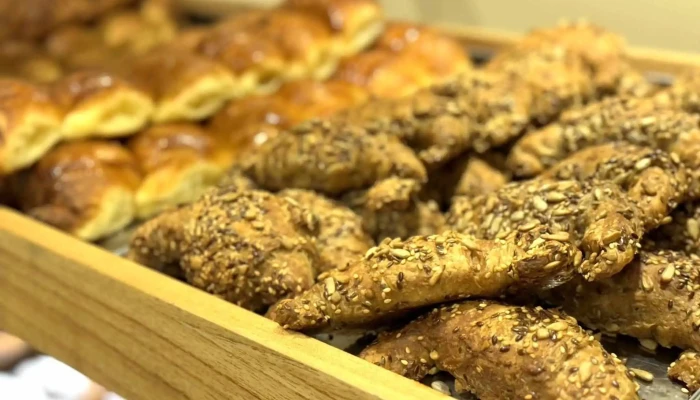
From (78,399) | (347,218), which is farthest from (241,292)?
(78,399)

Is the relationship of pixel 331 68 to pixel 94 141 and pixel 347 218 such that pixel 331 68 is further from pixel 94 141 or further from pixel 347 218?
pixel 347 218

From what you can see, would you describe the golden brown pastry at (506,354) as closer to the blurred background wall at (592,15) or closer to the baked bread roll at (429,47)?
the baked bread roll at (429,47)

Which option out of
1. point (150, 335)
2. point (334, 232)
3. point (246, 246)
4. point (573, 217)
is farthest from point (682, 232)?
point (150, 335)

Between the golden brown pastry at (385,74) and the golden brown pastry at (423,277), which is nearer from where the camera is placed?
the golden brown pastry at (423,277)

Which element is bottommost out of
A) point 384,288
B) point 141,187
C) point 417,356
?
point 141,187

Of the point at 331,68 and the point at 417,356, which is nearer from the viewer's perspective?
the point at 417,356

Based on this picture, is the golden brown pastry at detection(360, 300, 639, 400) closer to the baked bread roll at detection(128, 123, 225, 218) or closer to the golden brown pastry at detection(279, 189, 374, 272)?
the golden brown pastry at detection(279, 189, 374, 272)

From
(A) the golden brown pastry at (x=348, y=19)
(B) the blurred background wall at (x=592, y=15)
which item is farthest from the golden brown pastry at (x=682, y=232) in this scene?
(A) the golden brown pastry at (x=348, y=19)
